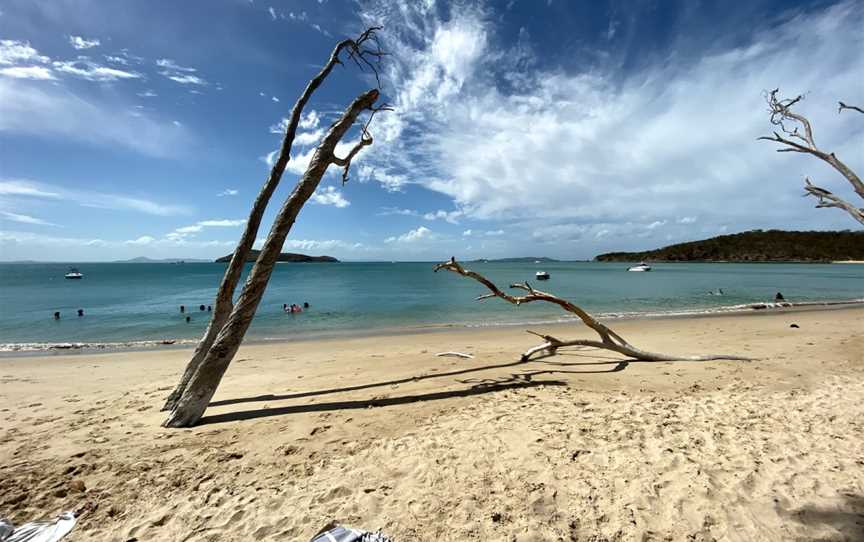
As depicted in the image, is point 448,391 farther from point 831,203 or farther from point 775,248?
point 775,248

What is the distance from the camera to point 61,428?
5.21 meters

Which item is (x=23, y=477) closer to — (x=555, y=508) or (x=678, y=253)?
(x=555, y=508)

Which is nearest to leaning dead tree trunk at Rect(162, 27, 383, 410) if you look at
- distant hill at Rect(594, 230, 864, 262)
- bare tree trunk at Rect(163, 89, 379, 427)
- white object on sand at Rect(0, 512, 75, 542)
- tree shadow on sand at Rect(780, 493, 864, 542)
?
bare tree trunk at Rect(163, 89, 379, 427)

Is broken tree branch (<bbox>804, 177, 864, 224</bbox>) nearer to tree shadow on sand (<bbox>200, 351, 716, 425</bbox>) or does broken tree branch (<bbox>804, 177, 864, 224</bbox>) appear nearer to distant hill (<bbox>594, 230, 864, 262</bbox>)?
tree shadow on sand (<bbox>200, 351, 716, 425</bbox>)

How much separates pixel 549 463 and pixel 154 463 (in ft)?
14.3

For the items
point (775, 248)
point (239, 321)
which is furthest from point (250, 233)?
point (775, 248)

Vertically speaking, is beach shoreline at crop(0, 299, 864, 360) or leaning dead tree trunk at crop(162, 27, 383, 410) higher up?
leaning dead tree trunk at crop(162, 27, 383, 410)

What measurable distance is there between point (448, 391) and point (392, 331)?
1134 centimetres

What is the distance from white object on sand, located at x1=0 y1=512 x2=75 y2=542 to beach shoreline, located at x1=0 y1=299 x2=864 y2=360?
1278 cm

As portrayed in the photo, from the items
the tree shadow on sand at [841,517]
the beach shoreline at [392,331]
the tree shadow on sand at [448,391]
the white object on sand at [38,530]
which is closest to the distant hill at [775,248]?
the beach shoreline at [392,331]

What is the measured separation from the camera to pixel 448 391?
6.57 m

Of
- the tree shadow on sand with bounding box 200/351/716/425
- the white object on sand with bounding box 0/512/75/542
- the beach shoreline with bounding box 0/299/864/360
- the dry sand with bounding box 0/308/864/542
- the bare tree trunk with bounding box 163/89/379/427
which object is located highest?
the bare tree trunk with bounding box 163/89/379/427

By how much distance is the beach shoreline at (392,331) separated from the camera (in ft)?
47.3

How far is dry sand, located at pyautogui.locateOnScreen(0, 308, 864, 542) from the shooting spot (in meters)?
3.01
